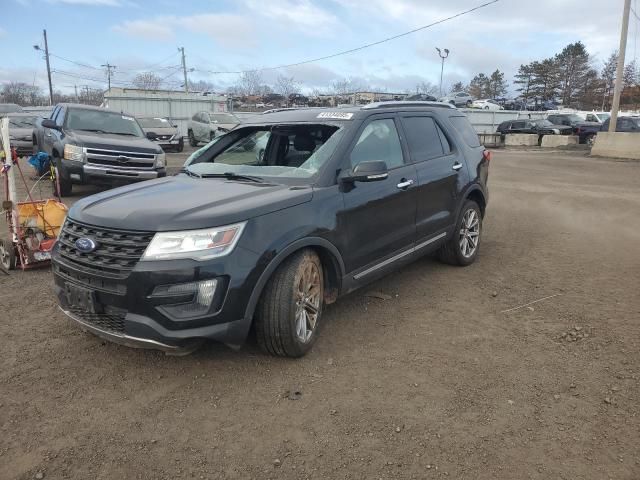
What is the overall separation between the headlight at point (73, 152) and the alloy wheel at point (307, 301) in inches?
288

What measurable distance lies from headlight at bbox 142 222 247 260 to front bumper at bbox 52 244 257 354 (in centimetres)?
4

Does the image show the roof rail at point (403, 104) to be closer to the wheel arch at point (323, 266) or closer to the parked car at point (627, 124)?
the wheel arch at point (323, 266)

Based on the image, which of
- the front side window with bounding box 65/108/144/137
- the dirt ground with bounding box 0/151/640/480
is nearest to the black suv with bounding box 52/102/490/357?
the dirt ground with bounding box 0/151/640/480

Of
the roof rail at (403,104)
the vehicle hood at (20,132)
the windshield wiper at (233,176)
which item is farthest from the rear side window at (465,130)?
the vehicle hood at (20,132)

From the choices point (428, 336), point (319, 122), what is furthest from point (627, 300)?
point (319, 122)

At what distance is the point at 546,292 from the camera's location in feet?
16.6

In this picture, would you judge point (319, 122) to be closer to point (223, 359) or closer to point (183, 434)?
point (223, 359)

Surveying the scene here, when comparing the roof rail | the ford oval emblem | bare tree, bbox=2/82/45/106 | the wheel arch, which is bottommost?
the wheel arch

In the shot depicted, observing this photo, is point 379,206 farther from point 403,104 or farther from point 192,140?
point 192,140

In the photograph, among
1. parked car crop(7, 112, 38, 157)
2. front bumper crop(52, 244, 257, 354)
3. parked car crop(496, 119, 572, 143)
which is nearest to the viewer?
front bumper crop(52, 244, 257, 354)

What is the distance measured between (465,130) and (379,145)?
6.25 ft

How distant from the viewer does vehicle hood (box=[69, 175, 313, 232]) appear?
3.15 m

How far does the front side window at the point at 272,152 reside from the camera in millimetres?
4109

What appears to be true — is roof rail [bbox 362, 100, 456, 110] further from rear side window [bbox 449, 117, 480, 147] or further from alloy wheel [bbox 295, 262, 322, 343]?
alloy wheel [bbox 295, 262, 322, 343]
